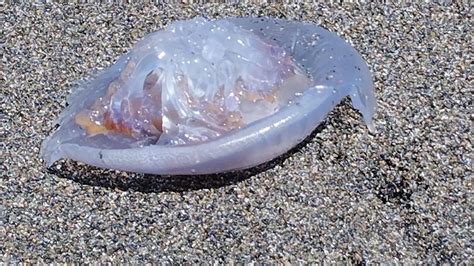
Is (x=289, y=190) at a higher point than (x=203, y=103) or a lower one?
lower

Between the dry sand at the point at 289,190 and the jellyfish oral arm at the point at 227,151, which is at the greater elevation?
the jellyfish oral arm at the point at 227,151

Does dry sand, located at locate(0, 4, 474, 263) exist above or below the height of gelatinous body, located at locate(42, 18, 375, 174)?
below

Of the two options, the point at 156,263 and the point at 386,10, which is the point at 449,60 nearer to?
the point at 386,10

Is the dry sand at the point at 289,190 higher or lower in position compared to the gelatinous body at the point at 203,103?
lower

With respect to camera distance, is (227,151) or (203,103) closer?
(227,151)

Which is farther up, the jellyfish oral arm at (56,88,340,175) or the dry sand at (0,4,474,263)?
the jellyfish oral arm at (56,88,340,175)

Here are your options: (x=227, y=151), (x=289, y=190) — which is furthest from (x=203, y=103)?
(x=289, y=190)

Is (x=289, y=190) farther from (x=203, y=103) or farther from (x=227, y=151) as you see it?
(x=203, y=103)

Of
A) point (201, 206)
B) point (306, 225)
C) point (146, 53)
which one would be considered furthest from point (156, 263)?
point (146, 53)
